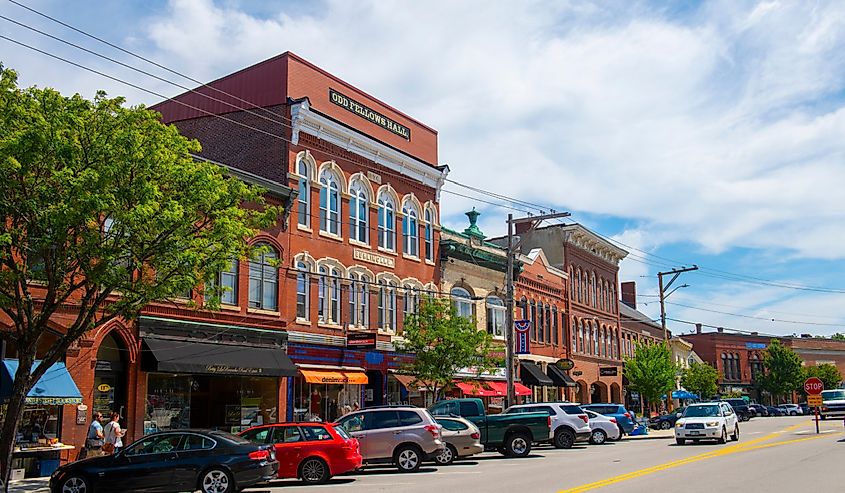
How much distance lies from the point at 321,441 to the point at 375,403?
16.8 metres

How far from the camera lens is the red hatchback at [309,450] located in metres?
19.0

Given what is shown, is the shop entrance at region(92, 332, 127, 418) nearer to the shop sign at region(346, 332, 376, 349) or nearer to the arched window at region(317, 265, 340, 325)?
the arched window at region(317, 265, 340, 325)

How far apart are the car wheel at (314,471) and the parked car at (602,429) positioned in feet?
55.2

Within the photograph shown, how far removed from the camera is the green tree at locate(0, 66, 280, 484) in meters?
17.0

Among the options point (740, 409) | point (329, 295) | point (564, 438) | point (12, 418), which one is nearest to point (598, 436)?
point (564, 438)

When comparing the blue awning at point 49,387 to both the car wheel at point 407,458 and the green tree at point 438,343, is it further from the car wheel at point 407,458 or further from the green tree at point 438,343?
the green tree at point 438,343

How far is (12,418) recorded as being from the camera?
17234mm

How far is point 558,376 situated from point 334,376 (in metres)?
22.1

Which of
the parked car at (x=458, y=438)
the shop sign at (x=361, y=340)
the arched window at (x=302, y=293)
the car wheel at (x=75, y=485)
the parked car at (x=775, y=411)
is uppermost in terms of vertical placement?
the arched window at (x=302, y=293)

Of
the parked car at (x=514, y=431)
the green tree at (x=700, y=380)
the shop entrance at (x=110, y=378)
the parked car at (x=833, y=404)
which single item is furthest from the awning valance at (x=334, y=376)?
the green tree at (x=700, y=380)

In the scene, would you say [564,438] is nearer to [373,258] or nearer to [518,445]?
[518,445]

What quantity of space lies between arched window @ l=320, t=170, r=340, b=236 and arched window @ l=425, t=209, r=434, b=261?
6.81 meters

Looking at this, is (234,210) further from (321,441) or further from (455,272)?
(455,272)

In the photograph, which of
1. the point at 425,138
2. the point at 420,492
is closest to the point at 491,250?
the point at 425,138
